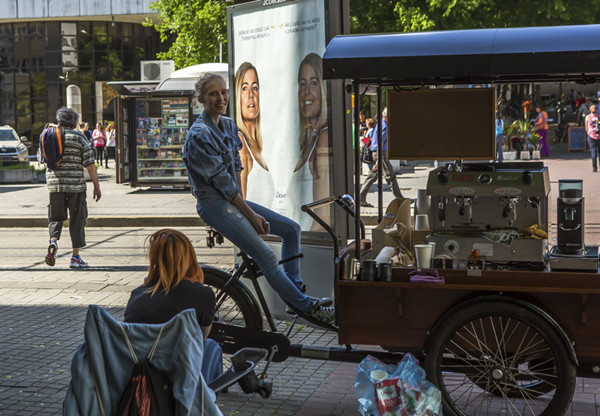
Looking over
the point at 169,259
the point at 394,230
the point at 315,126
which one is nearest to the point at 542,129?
the point at 315,126

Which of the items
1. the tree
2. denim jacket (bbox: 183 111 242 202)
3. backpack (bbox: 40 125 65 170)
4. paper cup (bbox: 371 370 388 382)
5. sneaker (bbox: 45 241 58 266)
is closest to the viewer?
paper cup (bbox: 371 370 388 382)

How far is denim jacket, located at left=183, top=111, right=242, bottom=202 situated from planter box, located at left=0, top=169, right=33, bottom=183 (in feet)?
68.1

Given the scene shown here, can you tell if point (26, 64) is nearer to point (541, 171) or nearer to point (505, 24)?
point (505, 24)

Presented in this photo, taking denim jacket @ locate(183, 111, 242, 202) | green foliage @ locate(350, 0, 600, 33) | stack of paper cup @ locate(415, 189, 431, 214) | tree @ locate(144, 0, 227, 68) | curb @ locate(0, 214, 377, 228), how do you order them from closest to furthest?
denim jacket @ locate(183, 111, 242, 202) → stack of paper cup @ locate(415, 189, 431, 214) → curb @ locate(0, 214, 377, 228) → green foliage @ locate(350, 0, 600, 33) → tree @ locate(144, 0, 227, 68)

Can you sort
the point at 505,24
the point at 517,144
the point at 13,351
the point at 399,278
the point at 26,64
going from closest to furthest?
the point at 399,278 < the point at 13,351 < the point at 505,24 < the point at 517,144 < the point at 26,64

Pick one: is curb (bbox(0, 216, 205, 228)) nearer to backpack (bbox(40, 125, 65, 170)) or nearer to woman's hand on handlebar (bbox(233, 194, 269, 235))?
backpack (bbox(40, 125, 65, 170))

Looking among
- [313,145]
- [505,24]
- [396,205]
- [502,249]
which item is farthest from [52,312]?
[505,24]

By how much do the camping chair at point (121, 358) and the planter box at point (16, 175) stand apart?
22.7 m

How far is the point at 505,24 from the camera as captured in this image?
1021 inches

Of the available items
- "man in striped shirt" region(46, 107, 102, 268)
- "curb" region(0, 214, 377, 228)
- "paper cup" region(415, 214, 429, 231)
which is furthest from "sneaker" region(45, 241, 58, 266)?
"paper cup" region(415, 214, 429, 231)

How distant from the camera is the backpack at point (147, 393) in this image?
11.1 feet

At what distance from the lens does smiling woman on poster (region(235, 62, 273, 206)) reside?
24.4ft

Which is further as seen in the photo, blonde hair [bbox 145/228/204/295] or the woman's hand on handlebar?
the woman's hand on handlebar

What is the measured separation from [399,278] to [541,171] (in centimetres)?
100
